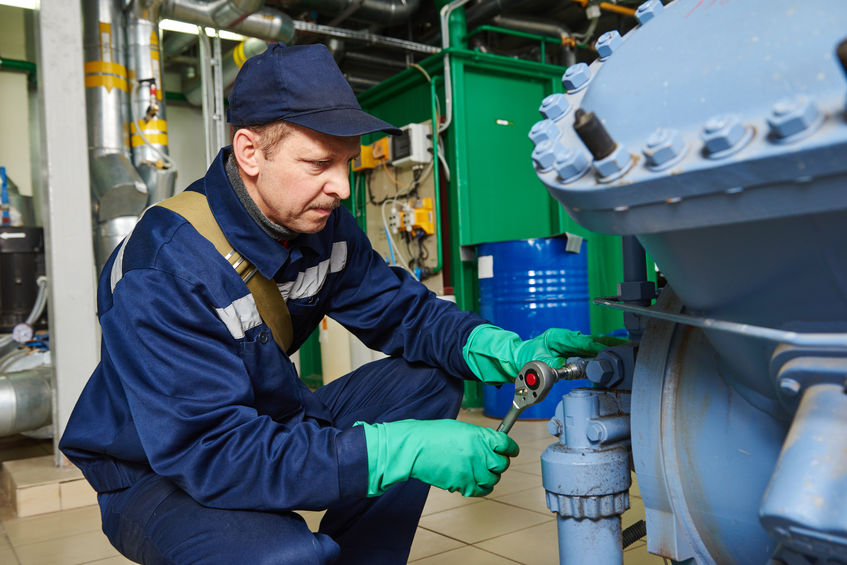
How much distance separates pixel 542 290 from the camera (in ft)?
11.5

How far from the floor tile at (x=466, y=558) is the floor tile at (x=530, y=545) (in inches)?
1.0

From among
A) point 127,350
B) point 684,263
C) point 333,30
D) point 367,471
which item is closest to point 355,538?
point 367,471

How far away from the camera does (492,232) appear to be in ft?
13.7

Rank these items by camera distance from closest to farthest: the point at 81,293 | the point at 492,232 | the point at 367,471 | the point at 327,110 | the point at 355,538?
the point at 367,471 → the point at 327,110 → the point at 355,538 → the point at 81,293 → the point at 492,232

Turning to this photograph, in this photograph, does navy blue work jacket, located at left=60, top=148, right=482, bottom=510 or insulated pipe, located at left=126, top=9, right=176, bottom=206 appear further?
insulated pipe, located at left=126, top=9, right=176, bottom=206

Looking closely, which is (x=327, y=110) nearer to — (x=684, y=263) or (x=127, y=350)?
(x=127, y=350)

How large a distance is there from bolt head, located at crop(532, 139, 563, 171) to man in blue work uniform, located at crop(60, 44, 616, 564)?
52 cm

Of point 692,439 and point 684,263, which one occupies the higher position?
point 684,263

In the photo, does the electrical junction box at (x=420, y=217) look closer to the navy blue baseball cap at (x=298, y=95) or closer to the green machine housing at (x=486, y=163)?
the green machine housing at (x=486, y=163)

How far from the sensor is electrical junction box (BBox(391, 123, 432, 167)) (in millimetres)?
4082

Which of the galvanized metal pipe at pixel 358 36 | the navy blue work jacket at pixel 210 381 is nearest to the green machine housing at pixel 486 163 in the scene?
the galvanized metal pipe at pixel 358 36

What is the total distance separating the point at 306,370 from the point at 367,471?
14.4 ft

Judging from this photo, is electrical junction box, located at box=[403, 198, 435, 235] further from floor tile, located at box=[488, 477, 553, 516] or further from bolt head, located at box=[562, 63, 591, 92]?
bolt head, located at box=[562, 63, 591, 92]

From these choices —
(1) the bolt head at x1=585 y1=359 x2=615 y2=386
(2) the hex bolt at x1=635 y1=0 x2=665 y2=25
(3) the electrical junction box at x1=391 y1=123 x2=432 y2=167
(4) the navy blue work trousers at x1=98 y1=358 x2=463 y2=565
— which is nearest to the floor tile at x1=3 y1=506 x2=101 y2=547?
(4) the navy blue work trousers at x1=98 y1=358 x2=463 y2=565
